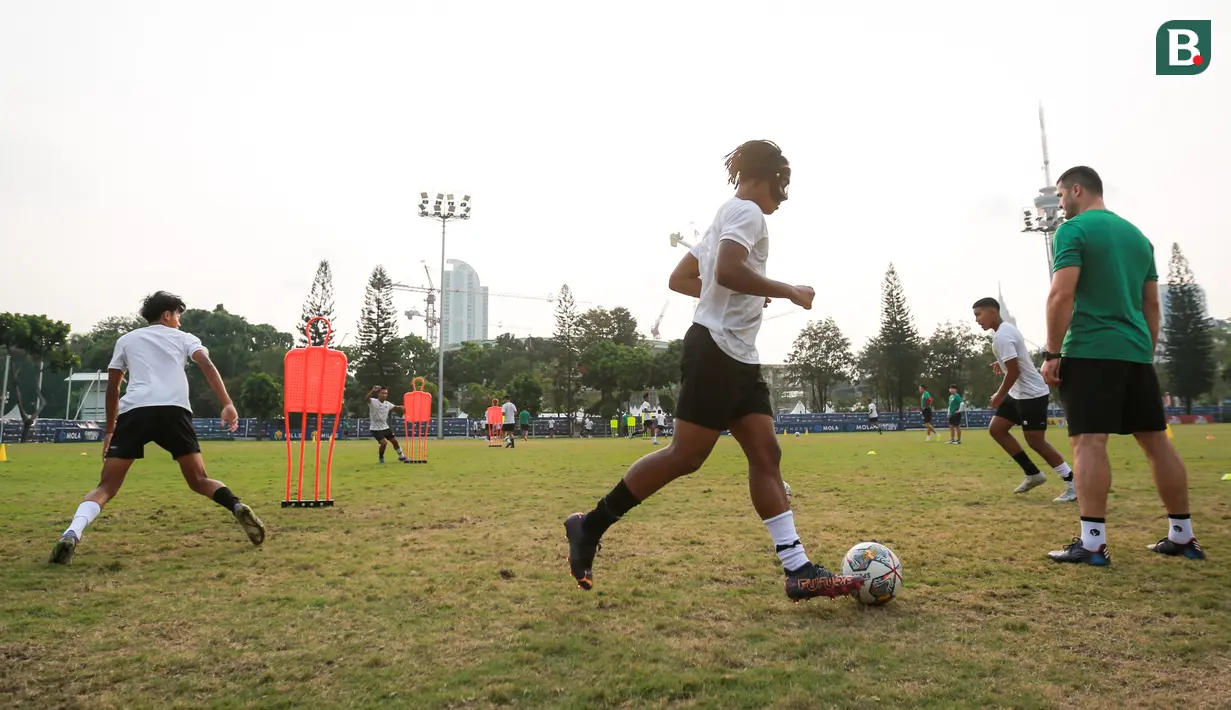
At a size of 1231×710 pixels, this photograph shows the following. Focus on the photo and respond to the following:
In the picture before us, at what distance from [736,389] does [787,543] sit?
2.46 feet

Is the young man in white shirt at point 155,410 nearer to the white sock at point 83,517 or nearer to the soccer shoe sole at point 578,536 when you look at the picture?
the white sock at point 83,517

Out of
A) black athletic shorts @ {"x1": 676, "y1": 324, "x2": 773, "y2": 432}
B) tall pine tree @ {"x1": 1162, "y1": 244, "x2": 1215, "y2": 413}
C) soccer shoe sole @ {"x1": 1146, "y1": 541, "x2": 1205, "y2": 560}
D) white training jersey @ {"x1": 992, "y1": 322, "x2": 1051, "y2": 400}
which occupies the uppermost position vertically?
tall pine tree @ {"x1": 1162, "y1": 244, "x2": 1215, "y2": 413}

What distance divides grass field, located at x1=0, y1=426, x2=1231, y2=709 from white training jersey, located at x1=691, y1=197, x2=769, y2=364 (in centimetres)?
119

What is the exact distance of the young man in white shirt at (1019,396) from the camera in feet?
25.4

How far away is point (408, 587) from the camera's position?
12.7 feet

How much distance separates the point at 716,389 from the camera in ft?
11.4

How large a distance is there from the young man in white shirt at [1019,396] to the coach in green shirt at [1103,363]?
3.18 m

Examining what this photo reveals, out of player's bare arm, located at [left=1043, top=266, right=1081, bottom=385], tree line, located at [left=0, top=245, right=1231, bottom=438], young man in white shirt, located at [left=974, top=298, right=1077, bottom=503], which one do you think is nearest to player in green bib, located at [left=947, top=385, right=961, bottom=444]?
young man in white shirt, located at [left=974, top=298, right=1077, bottom=503]

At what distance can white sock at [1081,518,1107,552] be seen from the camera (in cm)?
416

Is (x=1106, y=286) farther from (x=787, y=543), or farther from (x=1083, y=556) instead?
(x=787, y=543)

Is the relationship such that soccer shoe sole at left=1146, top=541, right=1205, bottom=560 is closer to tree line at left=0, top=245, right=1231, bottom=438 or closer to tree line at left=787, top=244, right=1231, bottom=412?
tree line at left=0, top=245, right=1231, bottom=438

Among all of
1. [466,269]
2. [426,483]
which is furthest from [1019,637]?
[466,269]

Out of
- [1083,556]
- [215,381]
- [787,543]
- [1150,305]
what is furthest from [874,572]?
[215,381]

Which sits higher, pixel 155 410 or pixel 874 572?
pixel 155 410
